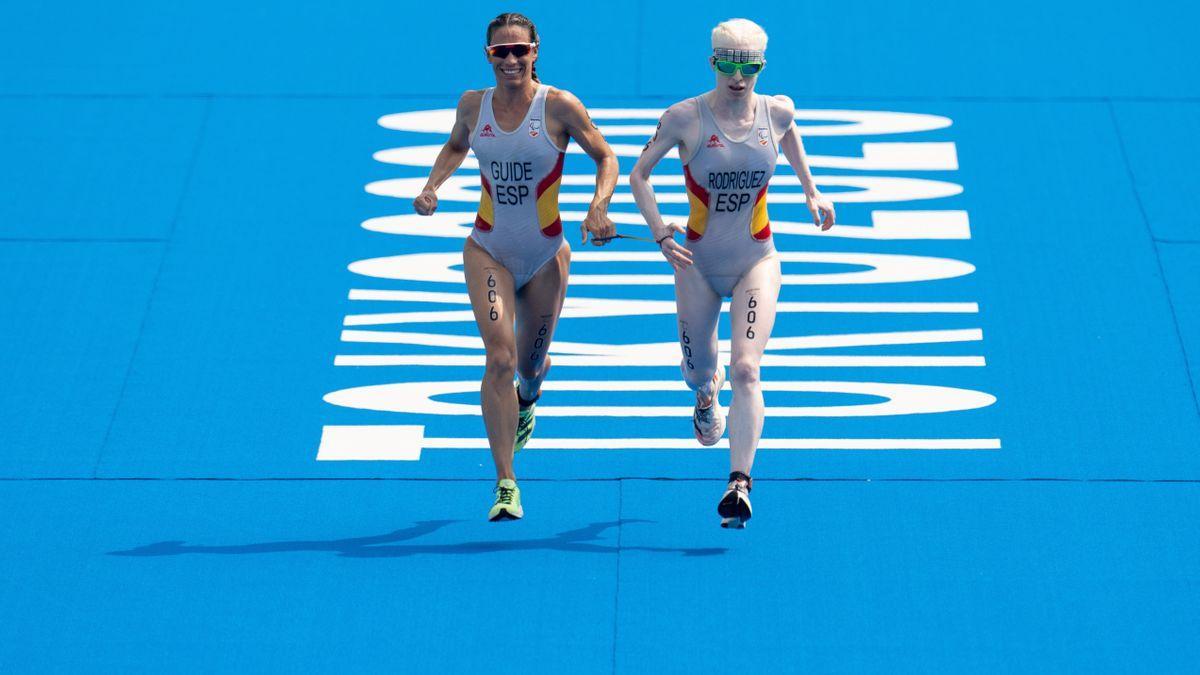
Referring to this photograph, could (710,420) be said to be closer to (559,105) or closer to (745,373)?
(745,373)

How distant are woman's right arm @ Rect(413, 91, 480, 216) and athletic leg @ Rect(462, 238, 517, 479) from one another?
1.29 feet

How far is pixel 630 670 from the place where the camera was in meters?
8.95

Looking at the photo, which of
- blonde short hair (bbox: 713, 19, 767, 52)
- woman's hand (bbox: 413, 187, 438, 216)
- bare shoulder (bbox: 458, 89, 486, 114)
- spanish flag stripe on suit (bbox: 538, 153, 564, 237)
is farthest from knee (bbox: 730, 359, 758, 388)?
bare shoulder (bbox: 458, 89, 486, 114)

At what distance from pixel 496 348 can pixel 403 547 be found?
1.09 m

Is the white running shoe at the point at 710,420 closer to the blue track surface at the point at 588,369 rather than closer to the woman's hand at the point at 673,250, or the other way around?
the blue track surface at the point at 588,369

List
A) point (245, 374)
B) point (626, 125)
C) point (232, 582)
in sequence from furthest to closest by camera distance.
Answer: point (626, 125) → point (245, 374) → point (232, 582)

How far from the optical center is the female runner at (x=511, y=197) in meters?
9.80

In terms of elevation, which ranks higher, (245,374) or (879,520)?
(245,374)

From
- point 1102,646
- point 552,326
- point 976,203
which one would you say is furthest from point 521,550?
point 976,203

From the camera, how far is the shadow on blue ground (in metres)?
9.95

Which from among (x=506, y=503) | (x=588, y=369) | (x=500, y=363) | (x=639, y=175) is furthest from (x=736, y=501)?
(x=588, y=369)

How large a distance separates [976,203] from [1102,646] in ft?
15.4

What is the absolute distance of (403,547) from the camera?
1002 cm

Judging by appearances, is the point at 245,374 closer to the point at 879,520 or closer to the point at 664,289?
the point at 664,289
